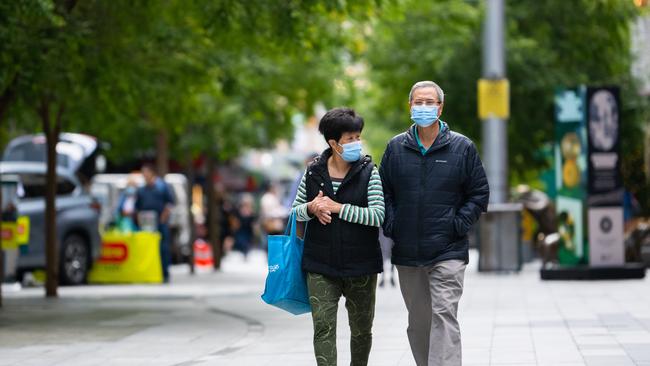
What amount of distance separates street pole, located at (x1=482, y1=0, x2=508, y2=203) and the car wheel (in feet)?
21.3

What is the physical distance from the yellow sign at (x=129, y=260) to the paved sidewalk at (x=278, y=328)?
2.72m

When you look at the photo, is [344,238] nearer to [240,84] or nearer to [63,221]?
[240,84]

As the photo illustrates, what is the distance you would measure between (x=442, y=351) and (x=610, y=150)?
42.2ft

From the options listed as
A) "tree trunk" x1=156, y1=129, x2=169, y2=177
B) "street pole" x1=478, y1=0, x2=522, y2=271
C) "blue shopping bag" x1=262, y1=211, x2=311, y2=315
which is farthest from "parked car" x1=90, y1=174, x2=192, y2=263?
"blue shopping bag" x1=262, y1=211, x2=311, y2=315

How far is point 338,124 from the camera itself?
28.4ft

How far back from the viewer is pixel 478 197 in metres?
8.76

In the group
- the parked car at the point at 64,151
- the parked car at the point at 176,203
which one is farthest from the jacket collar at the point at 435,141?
the parked car at the point at 176,203

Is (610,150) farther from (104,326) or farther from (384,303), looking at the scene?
(104,326)

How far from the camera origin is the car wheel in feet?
77.7

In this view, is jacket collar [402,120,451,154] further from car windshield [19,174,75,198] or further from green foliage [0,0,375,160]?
car windshield [19,174,75,198]

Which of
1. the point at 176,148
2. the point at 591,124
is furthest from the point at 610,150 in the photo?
the point at 176,148

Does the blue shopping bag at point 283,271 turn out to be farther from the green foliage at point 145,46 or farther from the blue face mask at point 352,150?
the green foliage at point 145,46

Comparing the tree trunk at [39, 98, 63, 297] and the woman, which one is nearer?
the woman

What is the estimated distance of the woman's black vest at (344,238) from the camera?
28.3 feet
